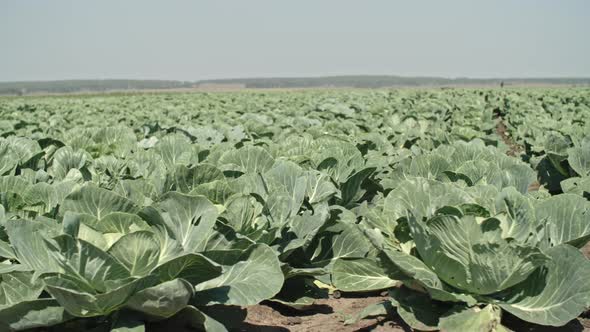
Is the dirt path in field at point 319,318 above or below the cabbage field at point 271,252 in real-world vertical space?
below

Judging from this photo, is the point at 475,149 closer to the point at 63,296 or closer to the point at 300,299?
the point at 300,299

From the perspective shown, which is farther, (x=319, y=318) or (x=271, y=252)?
(x=319, y=318)

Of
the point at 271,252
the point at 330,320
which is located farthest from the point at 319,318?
the point at 271,252

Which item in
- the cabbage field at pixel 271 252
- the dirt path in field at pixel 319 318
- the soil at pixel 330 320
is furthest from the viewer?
the dirt path in field at pixel 319 318

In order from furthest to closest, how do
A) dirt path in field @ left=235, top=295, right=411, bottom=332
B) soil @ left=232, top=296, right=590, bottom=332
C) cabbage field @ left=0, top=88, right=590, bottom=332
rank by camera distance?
dirt path in field @ left=235, top=295, right=411, bottom=332
soil @ left=232, top=296, right=590, bottom=332
cabbage field @ left=0, top=88, right=590, bottom=332

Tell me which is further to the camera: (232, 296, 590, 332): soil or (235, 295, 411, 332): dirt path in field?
(235, 295, 411, 332): dirt path in field

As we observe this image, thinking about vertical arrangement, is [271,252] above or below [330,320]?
above

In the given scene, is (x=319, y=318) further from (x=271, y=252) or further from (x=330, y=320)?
(x=271, y=252)

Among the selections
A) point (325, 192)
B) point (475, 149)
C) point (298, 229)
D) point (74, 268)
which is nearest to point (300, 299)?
point (298, 229)

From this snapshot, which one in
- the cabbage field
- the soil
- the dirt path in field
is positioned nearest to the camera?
the cabbage field

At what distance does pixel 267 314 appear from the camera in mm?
2947

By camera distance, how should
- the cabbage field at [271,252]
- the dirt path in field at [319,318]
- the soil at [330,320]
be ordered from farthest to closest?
the dirt path in field at [319,318]
the soil at [330,320]
the cabbage field at [271,252]

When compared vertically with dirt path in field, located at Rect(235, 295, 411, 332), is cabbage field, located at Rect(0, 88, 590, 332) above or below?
above

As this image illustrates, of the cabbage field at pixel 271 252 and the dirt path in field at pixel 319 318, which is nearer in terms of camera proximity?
the cabbage field at pixel 271 252
